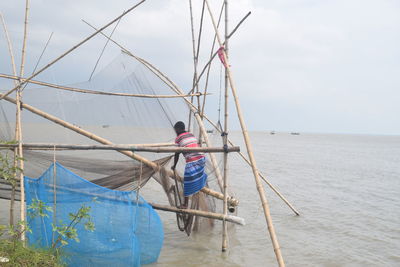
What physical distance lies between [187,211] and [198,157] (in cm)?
65

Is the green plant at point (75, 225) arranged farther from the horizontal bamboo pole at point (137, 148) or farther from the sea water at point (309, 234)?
the sea water at point (309, 234)

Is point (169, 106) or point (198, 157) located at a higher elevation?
point (169, 106)

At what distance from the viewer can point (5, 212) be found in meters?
5.69

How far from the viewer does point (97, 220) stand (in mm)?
3260

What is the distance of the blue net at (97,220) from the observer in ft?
10.7

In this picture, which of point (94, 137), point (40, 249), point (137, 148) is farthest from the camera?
point (94, 137)

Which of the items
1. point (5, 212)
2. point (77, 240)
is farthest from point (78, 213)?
point (5, 212)

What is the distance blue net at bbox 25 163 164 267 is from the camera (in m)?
3.26

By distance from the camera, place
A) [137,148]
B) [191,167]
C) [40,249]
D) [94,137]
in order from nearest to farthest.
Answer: [40,249], [137,148], [191,167], [94,137]

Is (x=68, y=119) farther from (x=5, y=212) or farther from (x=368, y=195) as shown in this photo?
(x=368, y=195)

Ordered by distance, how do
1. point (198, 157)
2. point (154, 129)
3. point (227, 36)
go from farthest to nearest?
point (154, 129) < point (198, 157) < point (227, 36)

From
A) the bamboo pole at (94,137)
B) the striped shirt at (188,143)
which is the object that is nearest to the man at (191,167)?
the striped shirt at (188,143)

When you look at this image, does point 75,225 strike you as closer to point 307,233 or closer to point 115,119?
point 115,119

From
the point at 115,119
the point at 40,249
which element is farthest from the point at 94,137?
the point at 40,249
